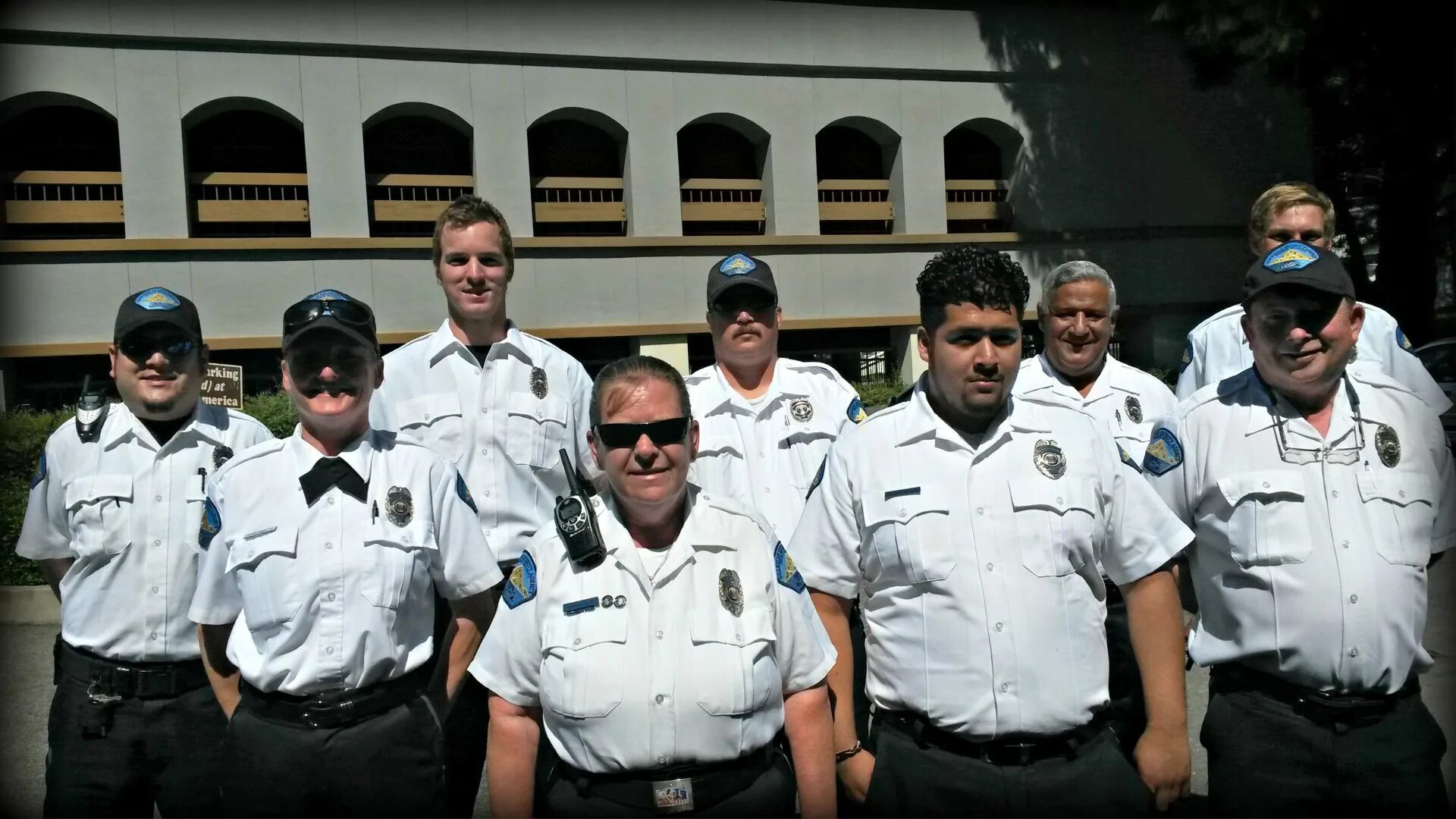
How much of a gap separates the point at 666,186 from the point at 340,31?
473cm

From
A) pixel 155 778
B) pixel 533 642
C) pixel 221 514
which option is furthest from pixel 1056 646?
pixel 155 778

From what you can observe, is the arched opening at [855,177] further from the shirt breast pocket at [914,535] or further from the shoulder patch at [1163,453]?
the shirt breast pocket at [914,535]

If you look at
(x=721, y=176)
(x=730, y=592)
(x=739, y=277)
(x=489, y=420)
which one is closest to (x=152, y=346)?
(x=489, y=420)

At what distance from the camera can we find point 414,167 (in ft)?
50.1

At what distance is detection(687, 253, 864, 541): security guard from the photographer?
173 inches

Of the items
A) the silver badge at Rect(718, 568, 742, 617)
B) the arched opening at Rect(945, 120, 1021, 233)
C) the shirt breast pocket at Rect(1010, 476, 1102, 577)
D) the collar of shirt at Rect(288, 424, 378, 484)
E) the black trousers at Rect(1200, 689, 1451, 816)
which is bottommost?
the black trousers at Rect(1200, 689, 1451, 816)

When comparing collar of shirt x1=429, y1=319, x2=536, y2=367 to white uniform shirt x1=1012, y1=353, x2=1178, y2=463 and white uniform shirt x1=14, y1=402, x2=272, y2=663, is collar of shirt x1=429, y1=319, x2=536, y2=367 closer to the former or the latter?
white uniform shirt x1=14, y1=402, x2=272, y2=663

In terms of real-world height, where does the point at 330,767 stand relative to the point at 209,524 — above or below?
below

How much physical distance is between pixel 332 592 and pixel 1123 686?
9.14 feet

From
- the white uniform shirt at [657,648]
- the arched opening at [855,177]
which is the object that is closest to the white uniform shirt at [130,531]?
the white uniform shirt at [657,648]

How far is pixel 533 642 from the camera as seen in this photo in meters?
2.81

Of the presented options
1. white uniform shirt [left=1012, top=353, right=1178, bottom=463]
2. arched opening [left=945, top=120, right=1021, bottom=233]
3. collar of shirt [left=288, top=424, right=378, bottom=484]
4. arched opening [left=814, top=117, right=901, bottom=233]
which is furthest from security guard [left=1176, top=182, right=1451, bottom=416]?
arched opening [left=945, top=120, right=1021, bottom=233]

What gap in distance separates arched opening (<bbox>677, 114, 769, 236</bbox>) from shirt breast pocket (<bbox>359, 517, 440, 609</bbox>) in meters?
13.5

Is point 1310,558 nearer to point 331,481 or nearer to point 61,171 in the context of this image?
point 331,481
